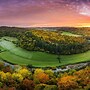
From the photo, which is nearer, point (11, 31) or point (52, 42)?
point (52, 42)

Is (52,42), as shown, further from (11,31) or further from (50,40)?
(11,31)

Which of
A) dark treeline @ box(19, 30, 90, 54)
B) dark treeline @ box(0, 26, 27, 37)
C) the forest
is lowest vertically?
dark treeline @ box(0, 26, 27, 37)

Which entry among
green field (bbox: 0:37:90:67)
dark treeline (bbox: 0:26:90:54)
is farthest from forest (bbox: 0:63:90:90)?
dark treeline (bbox: 0:26:90:54)

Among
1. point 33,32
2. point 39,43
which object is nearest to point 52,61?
point 39,43

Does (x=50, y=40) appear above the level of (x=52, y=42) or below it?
above

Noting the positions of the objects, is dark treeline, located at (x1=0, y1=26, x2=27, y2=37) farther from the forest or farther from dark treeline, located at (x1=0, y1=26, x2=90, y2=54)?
the forest

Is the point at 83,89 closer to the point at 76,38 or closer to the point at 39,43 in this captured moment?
the point at 39,43

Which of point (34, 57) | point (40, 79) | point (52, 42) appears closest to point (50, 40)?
point (52, 42)

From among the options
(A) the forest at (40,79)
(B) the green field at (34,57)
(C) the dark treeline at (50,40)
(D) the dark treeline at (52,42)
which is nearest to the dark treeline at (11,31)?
(C) the dark treeline at (50,40)
